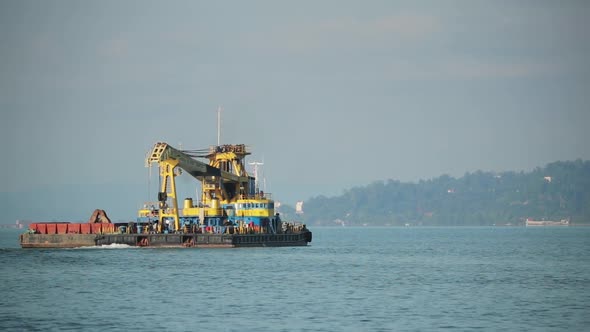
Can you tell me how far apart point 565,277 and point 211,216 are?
45809 millimetres

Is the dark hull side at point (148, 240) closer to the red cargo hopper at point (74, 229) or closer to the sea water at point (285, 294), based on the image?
the red cargo hopper at point (74, 229)

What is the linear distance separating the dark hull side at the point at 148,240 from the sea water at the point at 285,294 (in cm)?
843

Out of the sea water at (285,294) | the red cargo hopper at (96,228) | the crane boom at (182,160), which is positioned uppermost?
the crane boom at (182,160)

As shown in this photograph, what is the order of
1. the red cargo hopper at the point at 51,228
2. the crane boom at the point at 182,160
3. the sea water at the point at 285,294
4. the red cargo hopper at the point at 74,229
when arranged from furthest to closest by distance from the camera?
the red cargo hopper at the point at 51,228 → the red cargo hopper at the point at 74,229 → the crane boom at the point at 182,160 → the sea water at the point at 285,294

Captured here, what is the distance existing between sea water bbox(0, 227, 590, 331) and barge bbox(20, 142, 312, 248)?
9361 millimetres

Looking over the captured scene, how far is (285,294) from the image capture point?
192 feet

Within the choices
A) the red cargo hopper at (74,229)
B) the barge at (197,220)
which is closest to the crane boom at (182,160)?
the barge at (197,220)

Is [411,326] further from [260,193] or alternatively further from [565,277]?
[260,193]

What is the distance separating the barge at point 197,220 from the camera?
101 metres

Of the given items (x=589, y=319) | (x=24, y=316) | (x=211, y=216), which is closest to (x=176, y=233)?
(x=211, y=216)

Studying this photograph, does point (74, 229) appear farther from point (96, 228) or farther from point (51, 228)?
point (51, 228)

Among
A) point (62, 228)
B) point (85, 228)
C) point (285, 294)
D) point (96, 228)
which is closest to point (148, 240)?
point (96, 228)

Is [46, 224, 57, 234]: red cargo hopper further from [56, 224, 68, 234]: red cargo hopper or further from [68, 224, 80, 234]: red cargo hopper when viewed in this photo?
[68, 224, 80, 234]: red cargo hopper

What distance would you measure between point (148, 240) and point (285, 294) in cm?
4487
